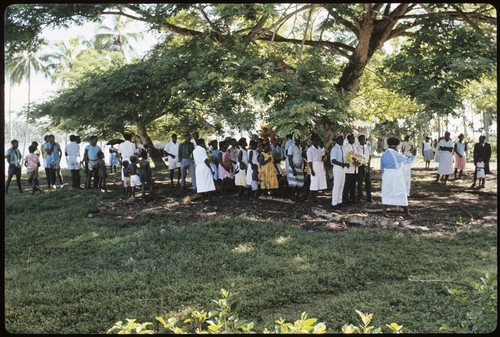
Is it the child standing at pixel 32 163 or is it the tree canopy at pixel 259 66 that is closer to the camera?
the tree canopy at pixel 259 66

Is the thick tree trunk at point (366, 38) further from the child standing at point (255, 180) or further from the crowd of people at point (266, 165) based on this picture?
the child standing at point (255, 180)

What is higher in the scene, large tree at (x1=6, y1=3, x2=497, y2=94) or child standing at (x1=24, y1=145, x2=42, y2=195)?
large tree at (x1=6, y1=3, x2=497, y2=94)

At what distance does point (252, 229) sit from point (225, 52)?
13.0 ft

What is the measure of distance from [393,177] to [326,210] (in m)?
1.77

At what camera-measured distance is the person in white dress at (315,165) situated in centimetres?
1126

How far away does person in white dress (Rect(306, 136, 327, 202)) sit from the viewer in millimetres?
11258

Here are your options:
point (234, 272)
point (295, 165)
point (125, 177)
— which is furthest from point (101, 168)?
point (234, 272)

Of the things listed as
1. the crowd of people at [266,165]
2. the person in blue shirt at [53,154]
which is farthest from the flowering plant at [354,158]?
the person in blue shirt at [53,154]

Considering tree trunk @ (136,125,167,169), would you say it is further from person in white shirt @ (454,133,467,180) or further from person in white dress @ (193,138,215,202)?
person in white shirt @ (454,133,467,180)

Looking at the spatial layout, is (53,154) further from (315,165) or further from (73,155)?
(315,165)

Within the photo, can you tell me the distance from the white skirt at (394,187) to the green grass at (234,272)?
5.23ft

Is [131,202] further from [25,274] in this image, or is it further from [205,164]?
[25,274]

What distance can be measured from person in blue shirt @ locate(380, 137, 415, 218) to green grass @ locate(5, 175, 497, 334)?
160cm

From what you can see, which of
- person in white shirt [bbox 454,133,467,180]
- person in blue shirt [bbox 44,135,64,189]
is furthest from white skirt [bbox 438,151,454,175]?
person in blue shirt [bbox 44,135,64,189]
